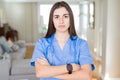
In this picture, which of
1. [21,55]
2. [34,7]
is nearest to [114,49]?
[21,55]

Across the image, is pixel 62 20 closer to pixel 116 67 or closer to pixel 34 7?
pixel 116 67

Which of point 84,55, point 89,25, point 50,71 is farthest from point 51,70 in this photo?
point 89,25

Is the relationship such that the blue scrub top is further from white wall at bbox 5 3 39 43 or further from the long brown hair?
white wall at bbox 5 3 39 43

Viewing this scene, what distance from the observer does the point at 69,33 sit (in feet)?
4.45

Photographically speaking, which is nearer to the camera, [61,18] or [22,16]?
[61,18]

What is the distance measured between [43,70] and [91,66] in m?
0.33

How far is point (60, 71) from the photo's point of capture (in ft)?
4.05

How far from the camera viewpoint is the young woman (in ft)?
4.12

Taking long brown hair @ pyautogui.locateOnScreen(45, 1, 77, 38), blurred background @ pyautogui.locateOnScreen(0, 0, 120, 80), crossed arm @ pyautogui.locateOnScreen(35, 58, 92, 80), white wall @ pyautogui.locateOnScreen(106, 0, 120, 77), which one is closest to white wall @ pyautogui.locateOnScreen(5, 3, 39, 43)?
blurred background @ pyautogui.locateOnScreen(0, 0, 120, 80)

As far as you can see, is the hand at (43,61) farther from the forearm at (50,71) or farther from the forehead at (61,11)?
the forehead at (61,11)

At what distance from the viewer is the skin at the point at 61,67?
4.08ft

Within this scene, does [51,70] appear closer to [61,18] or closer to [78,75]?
[78,75]

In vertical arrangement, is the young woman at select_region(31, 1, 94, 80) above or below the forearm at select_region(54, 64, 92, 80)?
above

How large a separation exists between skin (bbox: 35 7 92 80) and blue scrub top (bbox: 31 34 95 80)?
0.03 meters
